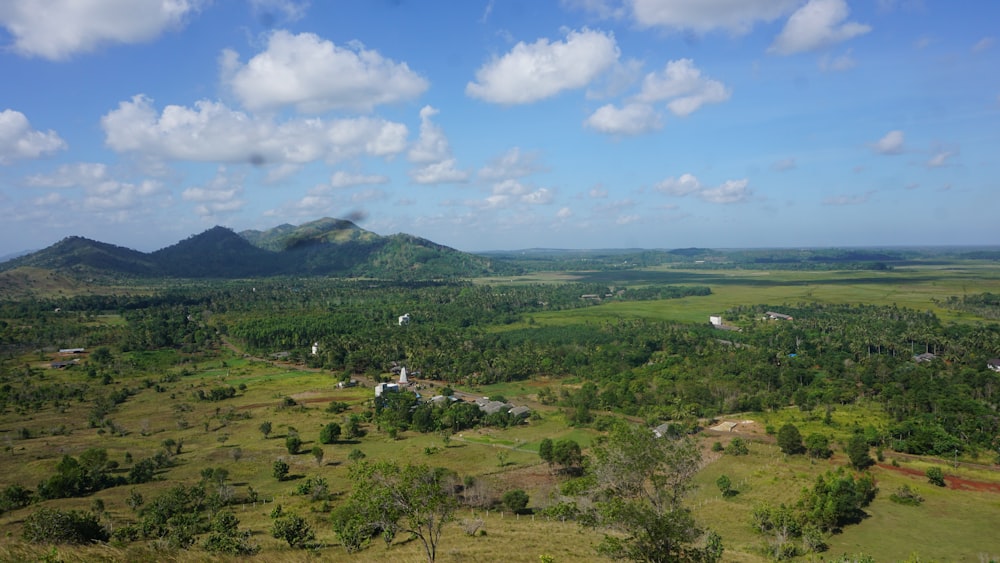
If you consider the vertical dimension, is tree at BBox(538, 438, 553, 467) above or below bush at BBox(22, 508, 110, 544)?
below

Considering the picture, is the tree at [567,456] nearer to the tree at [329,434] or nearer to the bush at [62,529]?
the tree at [329,434]

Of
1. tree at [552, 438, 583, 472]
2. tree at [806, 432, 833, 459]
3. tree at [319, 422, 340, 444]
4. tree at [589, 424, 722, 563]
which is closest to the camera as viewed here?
tree at [589, 424, 722, 563]

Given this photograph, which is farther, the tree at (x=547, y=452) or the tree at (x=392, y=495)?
the tree at (x=547, y=452)

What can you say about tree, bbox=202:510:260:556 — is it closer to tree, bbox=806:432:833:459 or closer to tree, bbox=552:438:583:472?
tree, bbox=552:438:583:472

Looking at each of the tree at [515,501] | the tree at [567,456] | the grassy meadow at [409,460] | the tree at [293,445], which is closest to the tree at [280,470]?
the grassy meadow at [409,460]

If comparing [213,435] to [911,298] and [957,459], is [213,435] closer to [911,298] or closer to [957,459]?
[957,459]

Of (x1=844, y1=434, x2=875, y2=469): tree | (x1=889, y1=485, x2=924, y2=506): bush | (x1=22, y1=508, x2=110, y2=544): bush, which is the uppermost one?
(x1=22, y1=508, x2=110, y2=544): bush

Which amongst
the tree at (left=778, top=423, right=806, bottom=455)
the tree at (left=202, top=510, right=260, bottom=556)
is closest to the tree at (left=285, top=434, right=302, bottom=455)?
the tree at (left=202, top=510, right=260, bottom=556)
